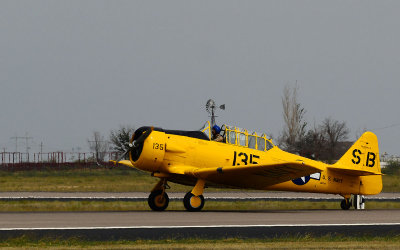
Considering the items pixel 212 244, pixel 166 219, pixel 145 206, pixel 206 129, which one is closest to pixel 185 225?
pixel 166 219

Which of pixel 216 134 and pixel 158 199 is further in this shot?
pixel 216 134

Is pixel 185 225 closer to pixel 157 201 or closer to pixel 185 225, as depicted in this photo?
pixel 185 225

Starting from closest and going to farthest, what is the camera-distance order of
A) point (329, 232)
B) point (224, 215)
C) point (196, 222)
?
point (329, 232) < point (196, 222) < point (224, 215)

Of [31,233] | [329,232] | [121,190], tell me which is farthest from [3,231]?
[121,190]

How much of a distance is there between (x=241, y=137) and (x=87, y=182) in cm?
2658

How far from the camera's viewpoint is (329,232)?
574 inches

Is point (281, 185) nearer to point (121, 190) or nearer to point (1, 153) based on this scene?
point (121, 190)

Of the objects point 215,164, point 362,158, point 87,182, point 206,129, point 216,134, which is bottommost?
point 87,182

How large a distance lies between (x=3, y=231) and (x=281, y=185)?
11.1 metres

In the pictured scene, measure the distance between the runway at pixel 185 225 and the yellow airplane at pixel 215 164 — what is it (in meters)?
1.56

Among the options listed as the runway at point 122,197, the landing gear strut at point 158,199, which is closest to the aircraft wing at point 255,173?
the landing gear strut at point 158,199

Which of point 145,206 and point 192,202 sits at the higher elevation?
point 192,202

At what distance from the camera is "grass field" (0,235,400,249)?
12.0 metres

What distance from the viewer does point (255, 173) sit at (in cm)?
2075
